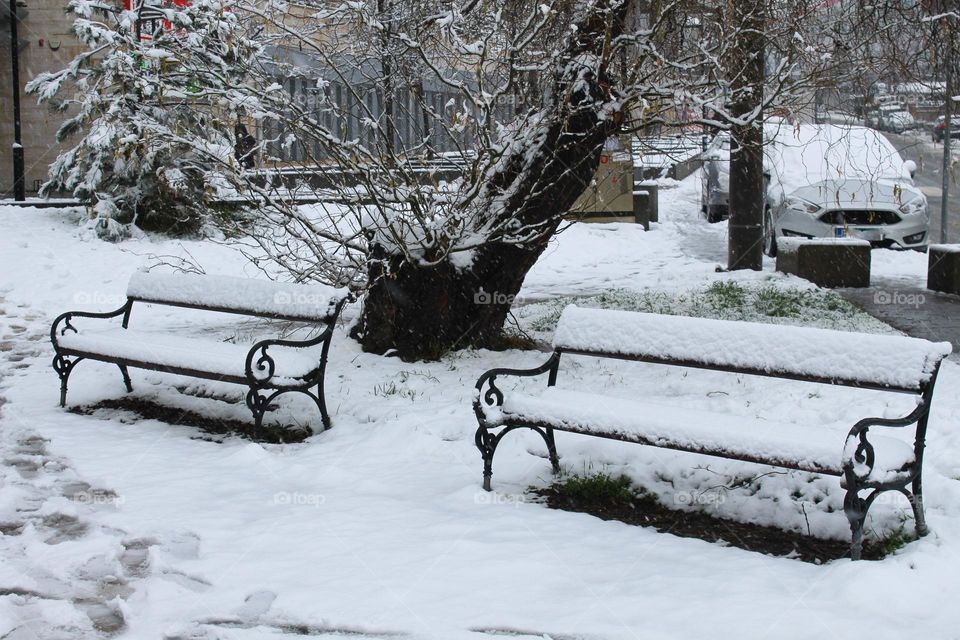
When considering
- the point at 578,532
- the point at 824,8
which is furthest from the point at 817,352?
the point at 824,8

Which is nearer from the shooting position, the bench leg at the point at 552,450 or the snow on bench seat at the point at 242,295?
the bench leg at the point at 552,450

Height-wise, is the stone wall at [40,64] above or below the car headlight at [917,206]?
above

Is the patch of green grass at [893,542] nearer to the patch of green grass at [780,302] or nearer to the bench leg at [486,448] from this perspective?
the bench leg at [486,448]

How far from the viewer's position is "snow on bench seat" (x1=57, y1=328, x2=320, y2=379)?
6383mm

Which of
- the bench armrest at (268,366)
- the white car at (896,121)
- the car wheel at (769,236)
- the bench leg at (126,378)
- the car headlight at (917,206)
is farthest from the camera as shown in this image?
the car wheel at (769,236)

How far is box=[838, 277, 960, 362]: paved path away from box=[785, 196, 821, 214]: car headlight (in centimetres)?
193

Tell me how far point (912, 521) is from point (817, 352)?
88 centimetres

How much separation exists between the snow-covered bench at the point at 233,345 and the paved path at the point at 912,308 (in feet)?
16.0

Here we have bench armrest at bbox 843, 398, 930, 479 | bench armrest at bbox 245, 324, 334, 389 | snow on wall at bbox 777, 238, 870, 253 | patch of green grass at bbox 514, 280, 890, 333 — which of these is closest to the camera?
bench armrest at bbox 843, 398, 930, 479

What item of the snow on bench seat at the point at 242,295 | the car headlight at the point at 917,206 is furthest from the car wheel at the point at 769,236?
the snow on bench seat at the point at 242,295

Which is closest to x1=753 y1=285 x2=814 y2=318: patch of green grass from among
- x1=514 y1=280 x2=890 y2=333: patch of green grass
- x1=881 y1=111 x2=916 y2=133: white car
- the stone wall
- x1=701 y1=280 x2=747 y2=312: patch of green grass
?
x1=514 y1=280 x2=890 y2=333: patch of green grass

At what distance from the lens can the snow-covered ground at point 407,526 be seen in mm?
3943

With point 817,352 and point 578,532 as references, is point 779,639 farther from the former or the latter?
point 817,352

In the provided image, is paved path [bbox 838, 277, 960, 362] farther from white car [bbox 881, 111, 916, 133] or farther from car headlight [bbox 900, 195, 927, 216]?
car headlight [bbox 900, 195, 927, 216]
